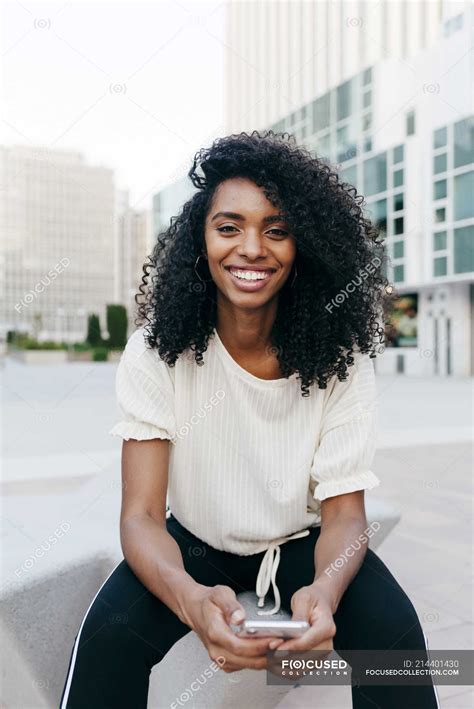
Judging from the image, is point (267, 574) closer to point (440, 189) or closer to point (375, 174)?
point (440, 189)

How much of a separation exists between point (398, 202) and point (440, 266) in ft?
9.35

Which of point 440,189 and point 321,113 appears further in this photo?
point 321,113

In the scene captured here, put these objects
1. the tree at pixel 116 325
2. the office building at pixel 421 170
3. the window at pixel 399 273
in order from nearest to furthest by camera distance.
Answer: the office building at pixel 421 170 < the window at pixel 399 273 < the tree at pixel 116 325

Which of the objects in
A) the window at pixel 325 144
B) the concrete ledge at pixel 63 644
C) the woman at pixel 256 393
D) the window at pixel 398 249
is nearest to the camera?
the woman at pixel 256 393

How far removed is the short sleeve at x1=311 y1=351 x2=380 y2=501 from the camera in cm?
146

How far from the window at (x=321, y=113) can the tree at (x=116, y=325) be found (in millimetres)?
11708

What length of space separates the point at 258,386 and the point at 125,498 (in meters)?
0.36

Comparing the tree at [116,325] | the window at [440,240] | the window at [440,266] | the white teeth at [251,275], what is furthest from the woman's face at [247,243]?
the tree at [116,325]

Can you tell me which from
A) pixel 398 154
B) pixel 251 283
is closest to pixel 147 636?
pixel 251 283

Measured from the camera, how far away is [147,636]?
1.30 metres

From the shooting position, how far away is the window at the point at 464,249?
19.7 metres

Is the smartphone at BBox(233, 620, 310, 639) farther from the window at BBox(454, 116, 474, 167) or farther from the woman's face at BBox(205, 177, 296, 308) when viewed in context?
the window at BBox(454, 116, 474, 167)

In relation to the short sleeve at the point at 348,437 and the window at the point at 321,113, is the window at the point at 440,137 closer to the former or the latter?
the window at the point at 321,113

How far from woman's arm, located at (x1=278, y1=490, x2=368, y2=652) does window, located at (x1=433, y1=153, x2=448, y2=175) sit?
20800mm
